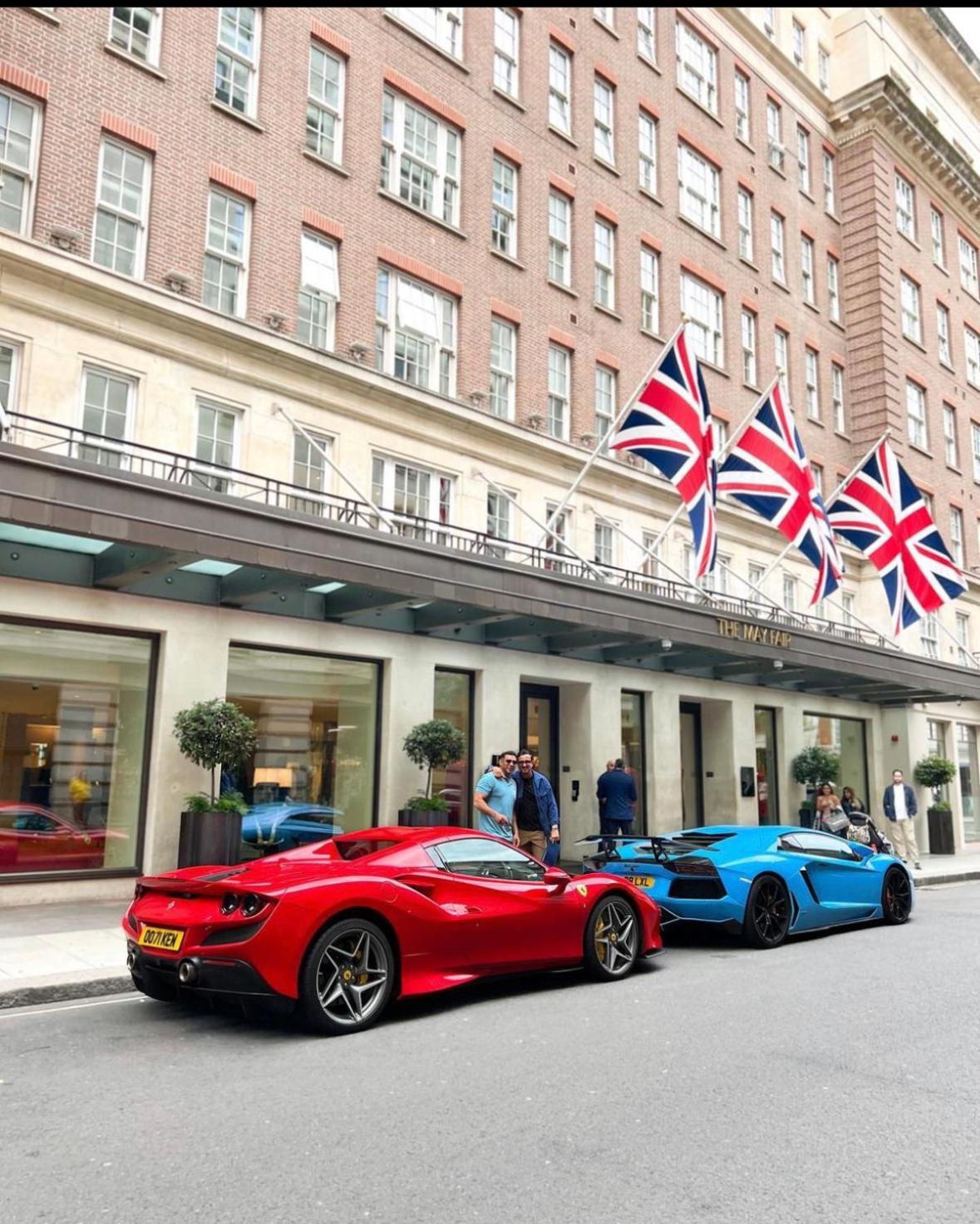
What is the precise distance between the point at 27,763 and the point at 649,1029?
8804 mm

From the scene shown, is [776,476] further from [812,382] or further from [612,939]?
[812,382]

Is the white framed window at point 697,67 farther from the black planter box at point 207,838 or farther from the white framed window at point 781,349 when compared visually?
the black planter box at point 207,838

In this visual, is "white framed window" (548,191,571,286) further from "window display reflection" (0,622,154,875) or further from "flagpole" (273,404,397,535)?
"window display reflection" (0,622,154,875)

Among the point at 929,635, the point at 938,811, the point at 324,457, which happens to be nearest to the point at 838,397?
the point at 929,635

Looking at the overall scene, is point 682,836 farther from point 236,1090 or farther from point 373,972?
point 236,1090

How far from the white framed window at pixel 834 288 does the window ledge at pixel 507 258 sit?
48.1 feet

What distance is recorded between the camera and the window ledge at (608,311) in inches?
896

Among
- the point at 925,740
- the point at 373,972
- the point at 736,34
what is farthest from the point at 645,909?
the point at 736,34

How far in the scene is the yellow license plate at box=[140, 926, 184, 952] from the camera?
21.3ft

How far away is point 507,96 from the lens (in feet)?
69.9

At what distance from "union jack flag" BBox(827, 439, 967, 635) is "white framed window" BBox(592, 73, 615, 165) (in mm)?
9499

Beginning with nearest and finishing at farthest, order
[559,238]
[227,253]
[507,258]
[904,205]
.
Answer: [227,253]
[507,258]
[559,238]
[904,205]

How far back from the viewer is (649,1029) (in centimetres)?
668

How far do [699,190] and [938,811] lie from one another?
57.9 ft
